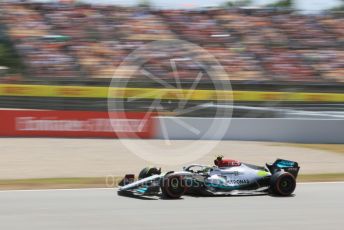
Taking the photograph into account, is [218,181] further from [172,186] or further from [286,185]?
[286,185]

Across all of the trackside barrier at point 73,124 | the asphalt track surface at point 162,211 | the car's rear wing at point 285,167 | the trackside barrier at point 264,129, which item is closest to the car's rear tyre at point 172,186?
the asphalt track surface at point 162,211

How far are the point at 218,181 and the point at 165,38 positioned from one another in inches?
800

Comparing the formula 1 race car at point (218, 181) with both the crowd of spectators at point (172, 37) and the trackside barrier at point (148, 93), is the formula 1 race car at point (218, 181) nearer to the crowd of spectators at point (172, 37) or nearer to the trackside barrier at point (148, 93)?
the trackside barrier at point (148, 93)

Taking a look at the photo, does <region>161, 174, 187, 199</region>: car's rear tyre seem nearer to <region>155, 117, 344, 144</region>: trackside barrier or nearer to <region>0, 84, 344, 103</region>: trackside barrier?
<region>155, 117, 344, 144</region>: trackside barrier

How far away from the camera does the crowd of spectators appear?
25625 mm

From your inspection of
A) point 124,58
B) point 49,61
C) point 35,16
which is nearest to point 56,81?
point 49,61

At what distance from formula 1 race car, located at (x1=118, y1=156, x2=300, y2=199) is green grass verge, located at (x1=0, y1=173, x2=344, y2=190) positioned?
4.77 ft

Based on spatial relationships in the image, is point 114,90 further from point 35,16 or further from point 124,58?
point 35,16

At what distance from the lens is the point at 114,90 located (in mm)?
22922

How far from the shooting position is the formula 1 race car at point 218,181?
26.8 ft

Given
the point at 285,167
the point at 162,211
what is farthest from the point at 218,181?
the point at 162,211

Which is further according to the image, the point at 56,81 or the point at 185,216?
the point at 56,81

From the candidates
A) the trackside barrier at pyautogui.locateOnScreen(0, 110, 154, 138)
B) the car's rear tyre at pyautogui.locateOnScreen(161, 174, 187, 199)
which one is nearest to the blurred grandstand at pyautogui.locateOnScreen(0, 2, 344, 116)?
the trackside barrier at pyautogui.locateOnScreen(0, 110, 154, 138)

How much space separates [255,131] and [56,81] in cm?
881
